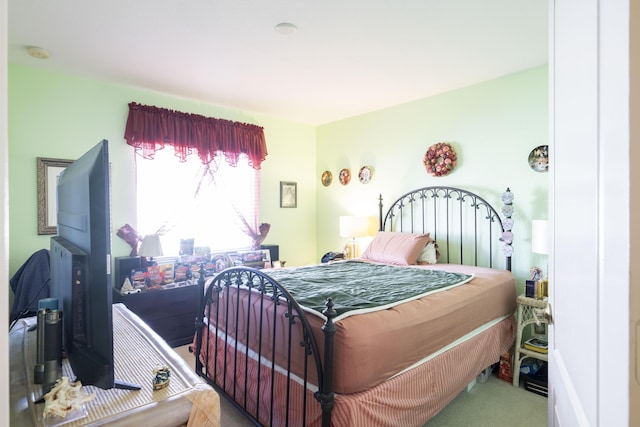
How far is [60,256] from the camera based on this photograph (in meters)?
1.01

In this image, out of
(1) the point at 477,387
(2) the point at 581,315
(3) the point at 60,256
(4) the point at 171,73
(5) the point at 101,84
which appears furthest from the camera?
(5) the point at 101,84

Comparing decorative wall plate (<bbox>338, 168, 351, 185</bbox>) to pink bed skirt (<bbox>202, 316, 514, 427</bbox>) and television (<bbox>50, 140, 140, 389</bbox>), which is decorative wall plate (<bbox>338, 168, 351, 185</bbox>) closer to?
pink bed skirt (<bbox>202, 316, 514, 427</bbox>)

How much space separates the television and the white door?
0.93 metres

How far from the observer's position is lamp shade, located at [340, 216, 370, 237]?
3986 mm

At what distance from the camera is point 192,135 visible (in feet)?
12.4

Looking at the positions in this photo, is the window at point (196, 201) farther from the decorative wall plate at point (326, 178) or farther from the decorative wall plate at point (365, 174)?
the decorative wall plate at point (365, 174)

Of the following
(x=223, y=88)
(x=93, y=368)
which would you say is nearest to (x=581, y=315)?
(x=93, y=368)

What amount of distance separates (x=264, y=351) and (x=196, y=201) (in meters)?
2.45

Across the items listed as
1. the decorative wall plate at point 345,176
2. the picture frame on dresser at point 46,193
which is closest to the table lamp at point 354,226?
the decorative wall plate at point 345,176

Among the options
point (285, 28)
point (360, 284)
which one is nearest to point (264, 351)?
point (360, 284)

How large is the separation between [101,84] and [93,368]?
330cm

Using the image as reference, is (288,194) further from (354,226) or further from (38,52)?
(38,52)

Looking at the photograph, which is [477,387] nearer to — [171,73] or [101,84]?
[171,73]

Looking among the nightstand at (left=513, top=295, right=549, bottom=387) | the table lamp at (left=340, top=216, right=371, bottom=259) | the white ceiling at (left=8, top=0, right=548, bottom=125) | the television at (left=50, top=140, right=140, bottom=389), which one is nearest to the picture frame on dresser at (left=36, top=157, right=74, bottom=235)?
the white ceiling at (left=8, top=0, right=548, bottom=125)
